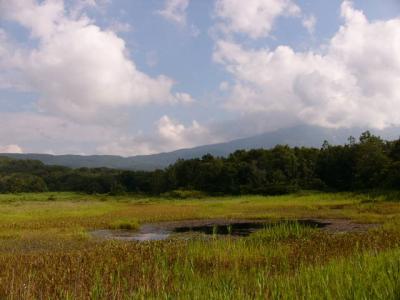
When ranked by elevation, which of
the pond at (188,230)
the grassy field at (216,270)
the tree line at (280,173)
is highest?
the tree line at (280,173)

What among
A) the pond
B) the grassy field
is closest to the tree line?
the pond

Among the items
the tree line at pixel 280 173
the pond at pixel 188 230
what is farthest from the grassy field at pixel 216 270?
the tree line at pixel 280 173

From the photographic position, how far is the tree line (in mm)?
82750

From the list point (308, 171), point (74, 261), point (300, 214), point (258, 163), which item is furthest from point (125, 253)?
point (258, 163)

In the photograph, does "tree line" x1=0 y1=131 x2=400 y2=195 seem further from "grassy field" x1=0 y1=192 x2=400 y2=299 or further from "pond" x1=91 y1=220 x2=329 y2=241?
"grassy field" x1=0 y1=192 x2=400 y2=299

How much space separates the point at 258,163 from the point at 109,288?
102 metres

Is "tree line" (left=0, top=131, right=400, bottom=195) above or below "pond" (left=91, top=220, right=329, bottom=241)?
above

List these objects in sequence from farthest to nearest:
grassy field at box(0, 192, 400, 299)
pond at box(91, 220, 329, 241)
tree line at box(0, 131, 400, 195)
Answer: tree line at box(0, 131, 400, 195), pond at box(91, 220, 329, 241), grassy field at box(0, 192, 400, 299)

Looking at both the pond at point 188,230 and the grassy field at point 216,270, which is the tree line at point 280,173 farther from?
the grassy field at point 216,270

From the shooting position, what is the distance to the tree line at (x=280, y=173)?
82.8 m

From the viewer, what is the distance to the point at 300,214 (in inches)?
1735

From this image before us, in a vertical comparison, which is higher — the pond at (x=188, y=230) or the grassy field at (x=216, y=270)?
the grassy field at (x=216, y=270)

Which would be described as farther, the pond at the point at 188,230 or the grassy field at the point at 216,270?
the pond at the point at 188,230

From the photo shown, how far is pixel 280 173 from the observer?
103 meters
